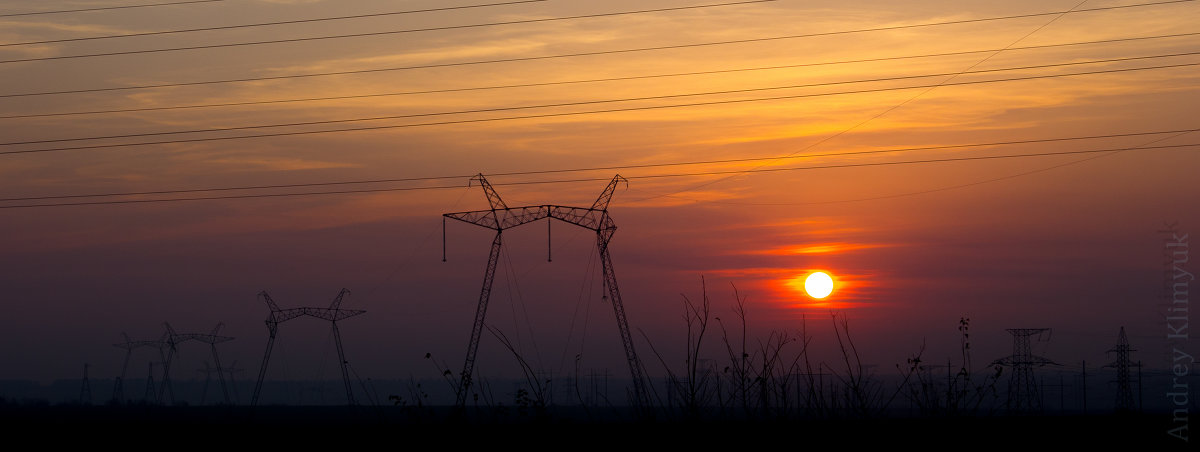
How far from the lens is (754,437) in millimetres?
20078

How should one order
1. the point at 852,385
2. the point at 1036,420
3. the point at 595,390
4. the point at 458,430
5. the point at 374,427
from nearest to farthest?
the point at 852,385
the point at 595,390
the point at 458,430
the point at 374,427
the point at 1036,420

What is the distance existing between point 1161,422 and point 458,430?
1428cm

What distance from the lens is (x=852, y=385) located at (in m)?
17.0

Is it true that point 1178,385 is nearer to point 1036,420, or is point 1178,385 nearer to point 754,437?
point 1036,420

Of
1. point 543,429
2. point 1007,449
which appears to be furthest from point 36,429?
point 1007,449

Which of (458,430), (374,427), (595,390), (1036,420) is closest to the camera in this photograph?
(595,390)

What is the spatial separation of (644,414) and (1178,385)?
12.7 metres

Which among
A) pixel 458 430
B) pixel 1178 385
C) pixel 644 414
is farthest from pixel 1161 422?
pixel 458 430

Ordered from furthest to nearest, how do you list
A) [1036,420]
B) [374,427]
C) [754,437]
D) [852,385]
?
[1036,420], [374,427], [754,437], [852,385]

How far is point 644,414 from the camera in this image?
18.0 metres

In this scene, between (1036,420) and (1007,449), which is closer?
(1007,449)

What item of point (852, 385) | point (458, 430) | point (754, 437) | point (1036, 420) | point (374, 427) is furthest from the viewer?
point (1036, 420)

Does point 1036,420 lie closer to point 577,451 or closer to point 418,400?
point 577,451

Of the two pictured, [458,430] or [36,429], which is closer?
[458,430]
